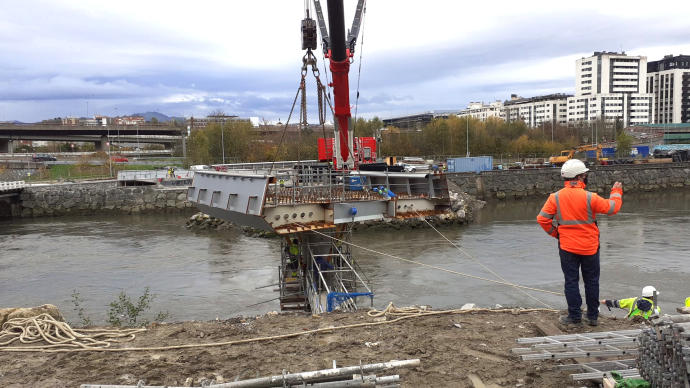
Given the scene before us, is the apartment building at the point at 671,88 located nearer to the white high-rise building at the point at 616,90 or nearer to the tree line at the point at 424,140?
the white high-rise building at the point at 616,90

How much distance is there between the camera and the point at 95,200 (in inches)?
1697

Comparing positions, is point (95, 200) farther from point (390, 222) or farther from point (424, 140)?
point (424, 140)

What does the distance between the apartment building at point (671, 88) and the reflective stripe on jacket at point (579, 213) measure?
5775 inches

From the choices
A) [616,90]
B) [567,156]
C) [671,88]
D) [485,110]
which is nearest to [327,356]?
[567,156]

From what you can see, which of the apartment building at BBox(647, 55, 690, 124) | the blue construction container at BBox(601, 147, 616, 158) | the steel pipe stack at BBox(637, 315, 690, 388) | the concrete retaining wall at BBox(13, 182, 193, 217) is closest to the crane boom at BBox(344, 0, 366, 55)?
the steel pipe stack at BBox(637, 315, 690, 388)

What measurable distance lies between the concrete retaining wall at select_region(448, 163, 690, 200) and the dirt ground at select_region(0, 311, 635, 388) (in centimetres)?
4242

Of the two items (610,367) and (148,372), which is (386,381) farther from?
(148,372)

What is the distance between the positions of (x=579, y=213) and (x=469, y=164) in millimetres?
48169

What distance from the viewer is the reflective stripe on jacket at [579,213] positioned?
5.84 metres

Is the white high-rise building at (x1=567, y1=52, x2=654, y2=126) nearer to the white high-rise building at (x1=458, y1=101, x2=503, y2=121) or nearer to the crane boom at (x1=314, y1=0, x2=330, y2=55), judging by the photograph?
the white high-rise building at (x1=458, y1=101, x2=503, y2=121)

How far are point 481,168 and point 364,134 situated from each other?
2416 centimetres

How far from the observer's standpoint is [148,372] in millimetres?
5793

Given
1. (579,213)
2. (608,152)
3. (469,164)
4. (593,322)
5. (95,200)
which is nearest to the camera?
(579,213)

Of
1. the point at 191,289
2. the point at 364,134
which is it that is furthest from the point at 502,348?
the point at 364,134
